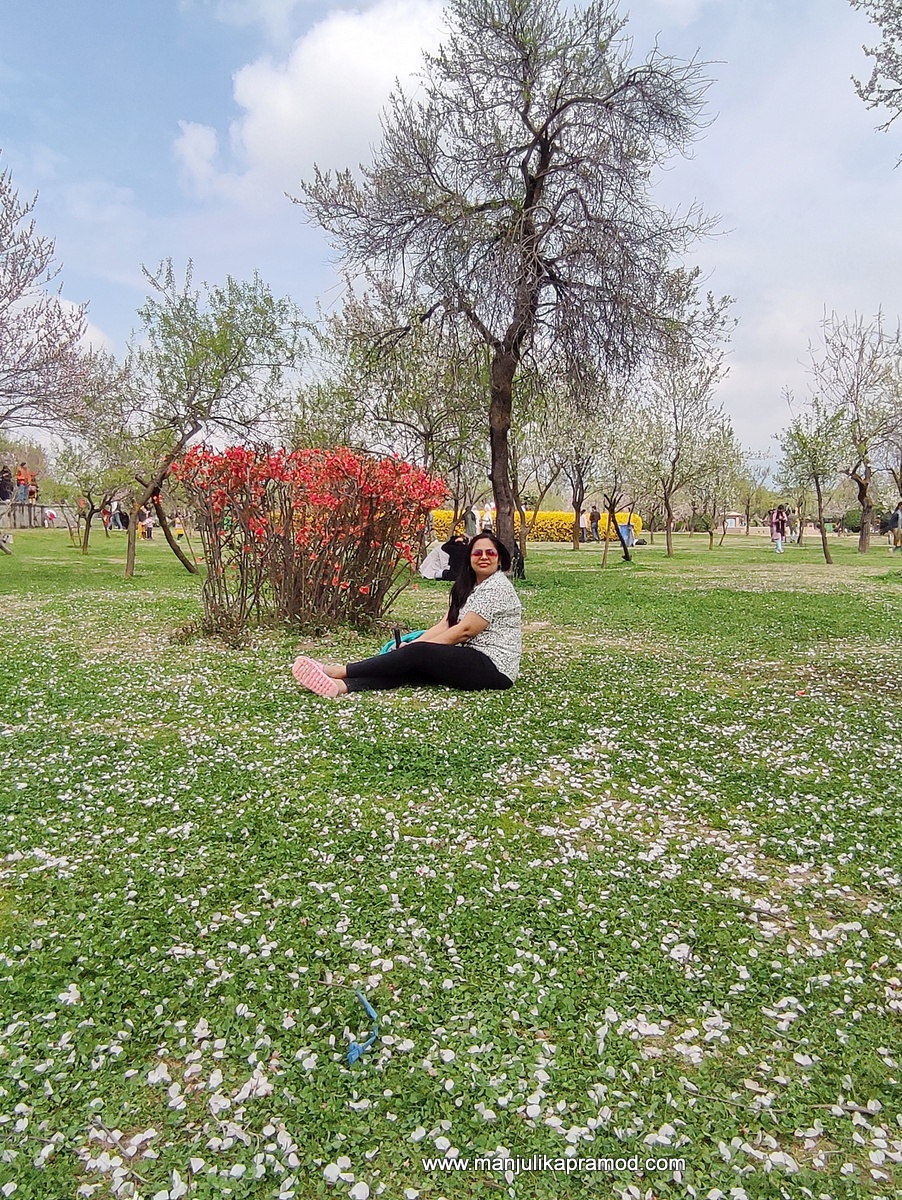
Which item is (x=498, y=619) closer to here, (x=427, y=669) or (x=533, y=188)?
(x=427, y=669)

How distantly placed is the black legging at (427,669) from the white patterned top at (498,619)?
97mm

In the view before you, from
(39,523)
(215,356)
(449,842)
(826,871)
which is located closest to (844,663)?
(826,871)

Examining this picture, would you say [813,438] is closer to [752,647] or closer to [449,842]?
[752,647]

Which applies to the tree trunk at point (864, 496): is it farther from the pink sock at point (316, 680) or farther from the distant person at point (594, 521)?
the pink sock at point (316, 680)

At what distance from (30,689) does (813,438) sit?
984 inches

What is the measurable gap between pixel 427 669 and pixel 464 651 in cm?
35

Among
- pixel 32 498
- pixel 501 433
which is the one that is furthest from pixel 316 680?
pixel 32 498

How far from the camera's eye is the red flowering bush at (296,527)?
8.59m

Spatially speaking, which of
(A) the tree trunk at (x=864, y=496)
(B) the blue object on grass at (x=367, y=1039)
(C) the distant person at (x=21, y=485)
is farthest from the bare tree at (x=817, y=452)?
(C) the distant person at (x=21, y=485)

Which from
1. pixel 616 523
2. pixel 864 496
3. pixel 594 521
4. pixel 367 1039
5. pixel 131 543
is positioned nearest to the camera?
pixel 367 1039

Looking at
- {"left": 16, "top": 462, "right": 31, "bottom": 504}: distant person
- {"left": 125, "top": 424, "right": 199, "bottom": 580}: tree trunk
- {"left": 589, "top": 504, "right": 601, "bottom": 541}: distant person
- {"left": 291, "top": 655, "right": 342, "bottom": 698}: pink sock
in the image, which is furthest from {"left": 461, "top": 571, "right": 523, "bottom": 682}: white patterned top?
{"left": 16, "top": 462, "right": 31, "bottom": 504}: distant person

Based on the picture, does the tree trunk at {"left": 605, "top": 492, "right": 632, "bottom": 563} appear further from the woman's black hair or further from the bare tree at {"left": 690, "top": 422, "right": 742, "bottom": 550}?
the woman's black hair

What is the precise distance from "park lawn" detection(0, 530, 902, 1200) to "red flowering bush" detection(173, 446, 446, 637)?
3.02 meters

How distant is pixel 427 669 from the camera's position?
247 inches
